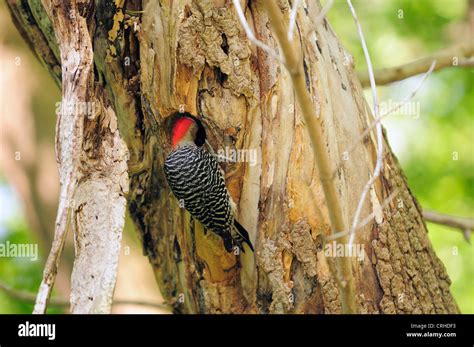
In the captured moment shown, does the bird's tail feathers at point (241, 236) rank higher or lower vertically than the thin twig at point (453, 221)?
lower

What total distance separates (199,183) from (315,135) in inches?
77.4

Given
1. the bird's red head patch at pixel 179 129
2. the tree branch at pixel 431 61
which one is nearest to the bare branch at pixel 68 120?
the bird's red head patch at pixel 179 129

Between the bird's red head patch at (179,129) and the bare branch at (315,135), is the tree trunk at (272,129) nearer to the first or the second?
the bird's red head patch at (179,129)

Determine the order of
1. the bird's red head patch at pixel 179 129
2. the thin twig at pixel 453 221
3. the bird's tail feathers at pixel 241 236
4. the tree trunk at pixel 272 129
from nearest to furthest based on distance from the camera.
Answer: the tree trunk at pixel 272 129 → the bird's tail feathers at pixel 241 236 → the bird's red head patch at pixel 179 129 → the thin twig at pixel 453 221

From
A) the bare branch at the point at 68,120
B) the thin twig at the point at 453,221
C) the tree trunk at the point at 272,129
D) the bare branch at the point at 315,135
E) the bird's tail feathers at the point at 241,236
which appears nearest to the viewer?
the bare branch at the point at 315,135

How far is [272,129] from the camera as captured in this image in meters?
4.00

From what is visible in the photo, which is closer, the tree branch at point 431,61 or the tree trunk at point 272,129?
the tree trunk at point 272,129

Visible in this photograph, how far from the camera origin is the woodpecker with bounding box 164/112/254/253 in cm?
421

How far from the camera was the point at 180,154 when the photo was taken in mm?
4473

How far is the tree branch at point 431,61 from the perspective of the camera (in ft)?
16.6

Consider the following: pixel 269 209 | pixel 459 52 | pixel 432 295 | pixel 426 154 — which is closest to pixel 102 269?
pixel 269 209

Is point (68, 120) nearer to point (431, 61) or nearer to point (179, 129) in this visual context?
point (179, 129)

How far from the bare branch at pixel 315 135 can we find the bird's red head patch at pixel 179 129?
1791 mm

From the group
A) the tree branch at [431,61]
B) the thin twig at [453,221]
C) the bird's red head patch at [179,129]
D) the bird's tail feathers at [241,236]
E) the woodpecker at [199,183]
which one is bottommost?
the bird's tail feathers at [241,236]
